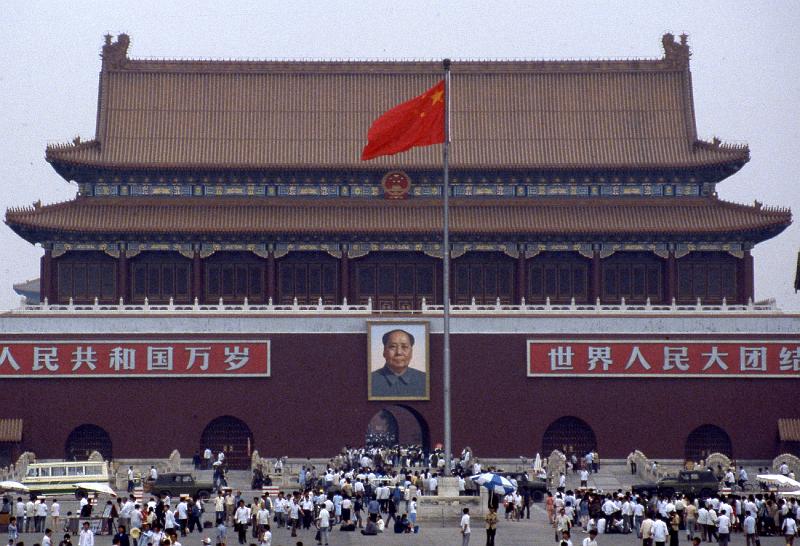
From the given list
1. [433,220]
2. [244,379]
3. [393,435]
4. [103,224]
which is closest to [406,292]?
[433,220]

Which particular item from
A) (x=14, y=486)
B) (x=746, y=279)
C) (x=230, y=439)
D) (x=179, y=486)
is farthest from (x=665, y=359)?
(x=14, y=486)

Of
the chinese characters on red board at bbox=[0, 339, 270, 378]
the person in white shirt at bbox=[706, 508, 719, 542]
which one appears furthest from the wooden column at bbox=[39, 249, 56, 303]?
the person in white shirt at bbox=[706, 508, 719, 542]

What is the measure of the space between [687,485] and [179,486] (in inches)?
641

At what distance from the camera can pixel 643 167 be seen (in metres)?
70.1

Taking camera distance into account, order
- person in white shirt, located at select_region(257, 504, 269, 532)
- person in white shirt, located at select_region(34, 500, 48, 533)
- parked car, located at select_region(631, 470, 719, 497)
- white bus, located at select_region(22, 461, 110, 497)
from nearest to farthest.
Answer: person in white shirt, located at select_region(257, 504, 269, 532) < person in white shirt, located at select_region(34, 500, 48, 533) < parked car, located at select_region(631, 470, 719, 497) < white bus, located at select_region(22, 461, 110, 497)

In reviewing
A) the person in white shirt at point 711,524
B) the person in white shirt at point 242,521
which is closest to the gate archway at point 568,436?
the person in white shirt at point 711,524

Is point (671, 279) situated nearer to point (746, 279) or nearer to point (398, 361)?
point (746, 279)

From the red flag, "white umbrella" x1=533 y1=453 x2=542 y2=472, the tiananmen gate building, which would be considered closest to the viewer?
the red flag

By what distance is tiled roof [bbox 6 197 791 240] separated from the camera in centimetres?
6812

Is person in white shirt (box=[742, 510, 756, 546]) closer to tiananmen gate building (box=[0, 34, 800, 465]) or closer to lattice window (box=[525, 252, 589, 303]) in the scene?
tiananmen gate building (box=[0, 34, 800, 465])

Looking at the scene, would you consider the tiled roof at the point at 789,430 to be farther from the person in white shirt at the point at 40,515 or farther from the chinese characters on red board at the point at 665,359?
the person in white shirt at the point at 40,515

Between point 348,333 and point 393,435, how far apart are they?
21820 millimetres

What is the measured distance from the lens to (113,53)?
240ft

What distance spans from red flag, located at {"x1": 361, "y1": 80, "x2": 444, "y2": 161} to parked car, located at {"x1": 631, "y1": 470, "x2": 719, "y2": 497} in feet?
43.7
